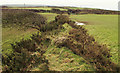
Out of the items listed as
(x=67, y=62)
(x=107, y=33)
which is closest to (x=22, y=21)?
(x=67, y=62)

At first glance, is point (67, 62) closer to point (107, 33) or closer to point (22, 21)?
point (107, 33)

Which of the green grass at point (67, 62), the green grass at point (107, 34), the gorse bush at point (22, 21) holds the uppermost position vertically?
the gorse bush at point (22, 21)

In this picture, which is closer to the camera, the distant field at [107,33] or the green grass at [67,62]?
the green grass at [67,62]

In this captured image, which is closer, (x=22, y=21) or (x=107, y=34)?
(x=107, y=34)

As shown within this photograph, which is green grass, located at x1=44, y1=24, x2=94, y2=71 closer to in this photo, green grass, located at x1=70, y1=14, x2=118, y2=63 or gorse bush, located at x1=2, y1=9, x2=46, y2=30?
green grass, located at x1=70, y1=14, x2=118, y2=63

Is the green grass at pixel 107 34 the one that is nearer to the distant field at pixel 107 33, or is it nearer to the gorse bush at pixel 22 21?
the distant field at pixel 107 33

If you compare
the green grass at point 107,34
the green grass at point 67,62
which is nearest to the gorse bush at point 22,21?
the green grass at point 107,34

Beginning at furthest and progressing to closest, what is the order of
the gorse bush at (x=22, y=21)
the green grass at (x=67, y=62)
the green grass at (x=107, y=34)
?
the gorse bush at (x=22, y=21), the green grass at (x=107, y=34), the green grass at (x=67, y=62)

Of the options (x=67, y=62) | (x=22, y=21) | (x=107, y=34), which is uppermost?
(x=22, y=21)

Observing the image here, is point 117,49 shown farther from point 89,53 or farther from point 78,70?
point 78,70

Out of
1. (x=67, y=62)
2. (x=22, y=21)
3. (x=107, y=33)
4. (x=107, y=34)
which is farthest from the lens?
(x=22, y=21)

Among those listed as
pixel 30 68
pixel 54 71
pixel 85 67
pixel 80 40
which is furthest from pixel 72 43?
pixel 30 68
